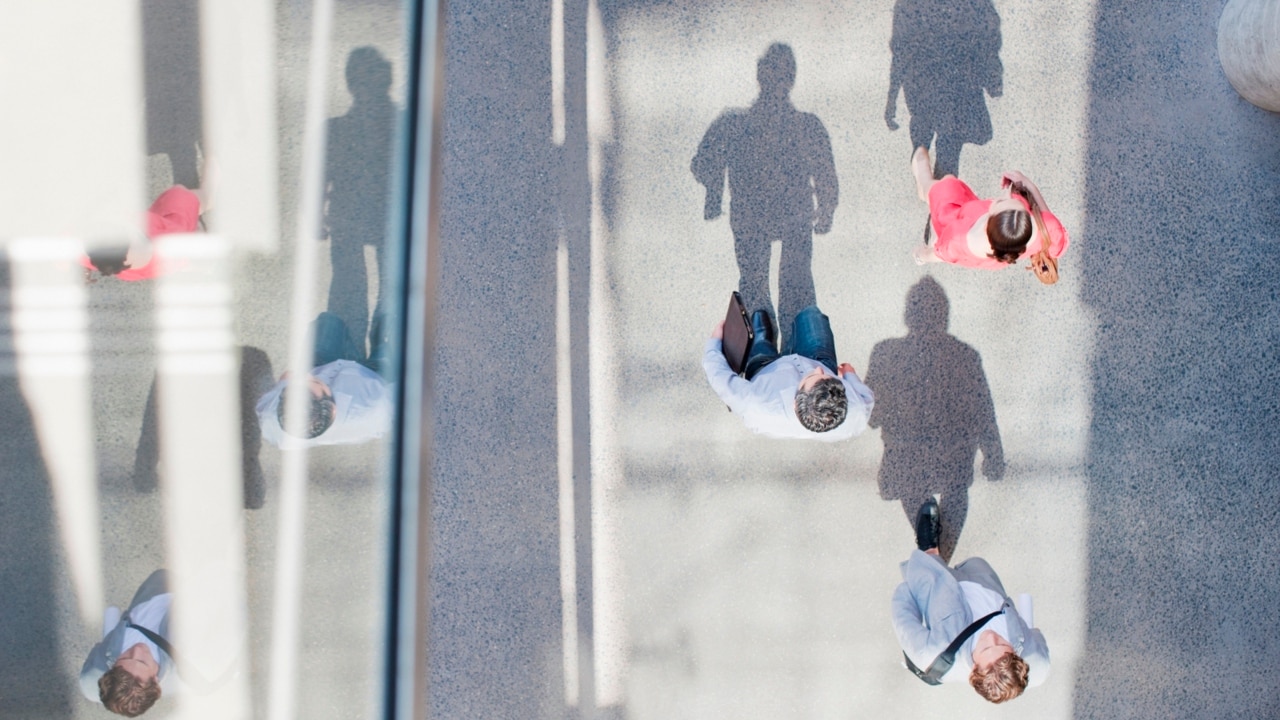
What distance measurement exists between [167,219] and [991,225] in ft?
8.98

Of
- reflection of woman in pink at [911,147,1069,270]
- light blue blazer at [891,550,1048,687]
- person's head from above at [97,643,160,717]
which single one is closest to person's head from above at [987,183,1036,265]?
reflection of woman in pink at [911,147,1069,270]

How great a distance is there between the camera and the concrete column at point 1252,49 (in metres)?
2.86

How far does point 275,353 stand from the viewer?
2.37 metres

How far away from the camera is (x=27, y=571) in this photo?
8.19 ft

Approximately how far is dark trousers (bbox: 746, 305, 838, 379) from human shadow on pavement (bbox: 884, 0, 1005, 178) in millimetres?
847

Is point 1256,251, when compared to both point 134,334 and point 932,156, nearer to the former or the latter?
point 932,156

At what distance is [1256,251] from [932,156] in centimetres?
143

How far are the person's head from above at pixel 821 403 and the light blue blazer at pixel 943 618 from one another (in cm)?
84

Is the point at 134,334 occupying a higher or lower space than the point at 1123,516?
higher

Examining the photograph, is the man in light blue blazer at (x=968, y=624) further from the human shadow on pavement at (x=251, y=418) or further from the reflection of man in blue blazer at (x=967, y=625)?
the human shadow on pavement at (x=251, y=418)

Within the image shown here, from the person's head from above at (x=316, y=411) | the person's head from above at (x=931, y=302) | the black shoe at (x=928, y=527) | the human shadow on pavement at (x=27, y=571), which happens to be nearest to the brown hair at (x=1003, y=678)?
the black shoe at (x=928, y=527)

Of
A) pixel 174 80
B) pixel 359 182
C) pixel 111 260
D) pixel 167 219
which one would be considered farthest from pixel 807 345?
pixel 174 80

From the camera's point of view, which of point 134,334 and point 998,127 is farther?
point 998,127

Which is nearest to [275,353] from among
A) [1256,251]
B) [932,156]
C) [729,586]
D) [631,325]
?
[631,325]
